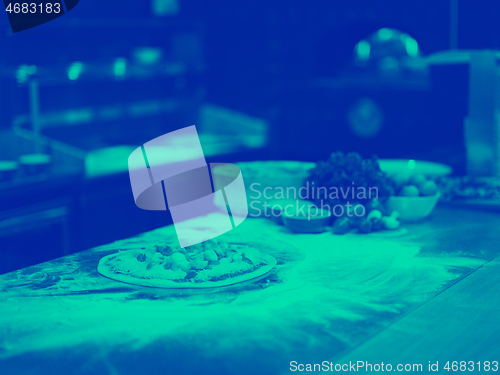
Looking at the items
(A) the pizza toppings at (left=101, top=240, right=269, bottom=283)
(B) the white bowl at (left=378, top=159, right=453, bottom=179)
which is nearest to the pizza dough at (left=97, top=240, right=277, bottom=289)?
(A) the pizza toppings at (left=101, top=240, right=269, bottom=283)

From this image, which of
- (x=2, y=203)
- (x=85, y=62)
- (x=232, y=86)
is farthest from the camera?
(x=232, y=86)

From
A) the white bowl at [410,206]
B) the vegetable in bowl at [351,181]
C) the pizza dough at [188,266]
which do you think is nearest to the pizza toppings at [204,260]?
the pizza dough at [188,266]

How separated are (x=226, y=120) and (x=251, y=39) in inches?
24.3

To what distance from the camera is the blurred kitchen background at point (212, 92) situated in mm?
2869

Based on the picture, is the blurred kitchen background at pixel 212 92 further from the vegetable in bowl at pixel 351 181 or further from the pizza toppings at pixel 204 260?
the pizza toppings at pixel 204 260

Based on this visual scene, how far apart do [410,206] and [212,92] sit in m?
3.08

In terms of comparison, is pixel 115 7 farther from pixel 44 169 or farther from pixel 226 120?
pixel 44 169

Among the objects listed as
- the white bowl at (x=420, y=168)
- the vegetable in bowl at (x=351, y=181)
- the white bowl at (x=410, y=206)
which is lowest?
the white bowl at (x=410, y=206)

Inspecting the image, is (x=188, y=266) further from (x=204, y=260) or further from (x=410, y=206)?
(x=410, y=206)

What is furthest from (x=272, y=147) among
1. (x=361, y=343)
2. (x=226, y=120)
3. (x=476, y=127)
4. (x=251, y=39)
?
(x=361, y=343)

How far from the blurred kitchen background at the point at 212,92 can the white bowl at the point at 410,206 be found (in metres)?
0.63

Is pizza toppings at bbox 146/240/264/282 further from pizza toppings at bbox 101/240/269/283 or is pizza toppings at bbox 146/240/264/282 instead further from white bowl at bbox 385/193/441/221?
white bowl at bbox 385/193/441/221

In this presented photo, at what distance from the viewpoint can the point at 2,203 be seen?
8.42 feet

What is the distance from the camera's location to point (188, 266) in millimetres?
1295
